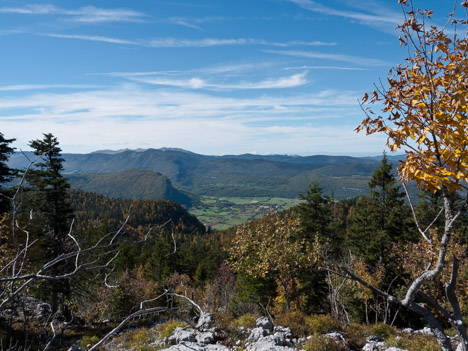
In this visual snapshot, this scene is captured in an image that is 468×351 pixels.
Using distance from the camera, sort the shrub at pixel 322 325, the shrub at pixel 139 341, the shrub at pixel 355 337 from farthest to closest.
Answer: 1. the shrub at pixel 139 341
2. the shrub at pixel 322 325
3. the shrub at pixel 355 337

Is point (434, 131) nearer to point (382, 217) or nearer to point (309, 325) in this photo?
point (309, 325)

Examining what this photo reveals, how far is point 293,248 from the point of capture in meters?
15.5

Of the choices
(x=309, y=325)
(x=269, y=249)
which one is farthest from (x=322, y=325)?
(x=269, y=249)

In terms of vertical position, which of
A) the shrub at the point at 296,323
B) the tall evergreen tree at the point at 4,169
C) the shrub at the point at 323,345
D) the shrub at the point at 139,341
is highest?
the tall evergreen tree at the point at 4,169

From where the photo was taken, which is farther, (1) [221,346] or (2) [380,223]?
(2) [380,223]

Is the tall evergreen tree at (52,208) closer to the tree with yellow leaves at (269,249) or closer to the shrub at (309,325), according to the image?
the tree with yellow leaves at (269,249)

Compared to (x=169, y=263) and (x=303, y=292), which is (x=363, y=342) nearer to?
(x=303, y=292)

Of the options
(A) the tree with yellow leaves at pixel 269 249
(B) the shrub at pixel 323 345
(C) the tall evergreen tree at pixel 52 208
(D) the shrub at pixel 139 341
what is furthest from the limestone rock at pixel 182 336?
(C) the tall evergreen tree at pixel 52 208

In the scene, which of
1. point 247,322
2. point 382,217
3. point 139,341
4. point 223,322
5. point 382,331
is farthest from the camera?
point 382,217

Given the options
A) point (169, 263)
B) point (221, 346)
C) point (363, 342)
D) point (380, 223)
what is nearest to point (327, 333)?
point (363, 342)

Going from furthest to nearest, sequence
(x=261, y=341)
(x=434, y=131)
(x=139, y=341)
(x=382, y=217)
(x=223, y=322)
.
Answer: (x=382, y=217), (x=139, y=341), (x=223, y=322), (x=261, y=341), (x=434, y=131)

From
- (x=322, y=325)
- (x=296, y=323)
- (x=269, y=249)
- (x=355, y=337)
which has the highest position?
(x=269, y=249)

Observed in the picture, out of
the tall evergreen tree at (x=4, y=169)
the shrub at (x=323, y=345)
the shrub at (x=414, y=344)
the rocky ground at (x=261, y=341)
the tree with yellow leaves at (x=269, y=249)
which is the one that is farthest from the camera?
the tall evergreen tree at (x=4, y=169)

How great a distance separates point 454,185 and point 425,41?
Result: 5.18 ft
